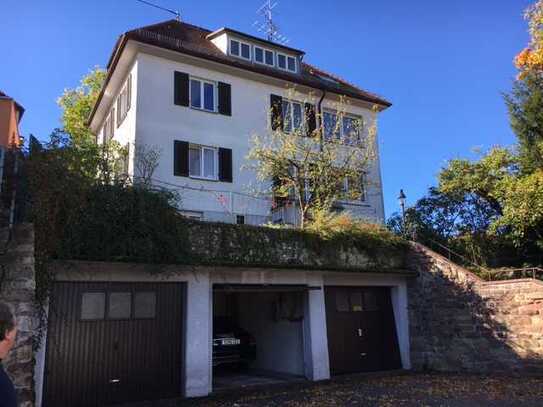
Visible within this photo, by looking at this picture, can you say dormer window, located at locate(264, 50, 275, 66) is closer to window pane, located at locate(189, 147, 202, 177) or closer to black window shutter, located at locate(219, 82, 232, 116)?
black window shutter, located at locate(219, 82, 232, 116)

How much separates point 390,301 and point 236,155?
7845 mm

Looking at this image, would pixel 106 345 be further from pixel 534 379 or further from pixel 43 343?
pixel 534 379

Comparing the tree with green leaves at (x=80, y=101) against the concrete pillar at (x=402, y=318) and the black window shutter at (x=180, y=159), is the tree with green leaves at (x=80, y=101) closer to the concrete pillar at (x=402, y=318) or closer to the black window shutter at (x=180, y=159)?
the black window shutter at (x=180, y=159)

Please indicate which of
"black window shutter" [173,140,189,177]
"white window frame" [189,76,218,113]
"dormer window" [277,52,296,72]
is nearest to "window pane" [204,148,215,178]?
"black window shutter" [173,140,189,177]

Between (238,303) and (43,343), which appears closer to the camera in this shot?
(43,343)

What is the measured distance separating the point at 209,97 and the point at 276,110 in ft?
9.75

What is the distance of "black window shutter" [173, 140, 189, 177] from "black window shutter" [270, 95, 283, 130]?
405 centimetres

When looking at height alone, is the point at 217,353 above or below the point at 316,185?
below

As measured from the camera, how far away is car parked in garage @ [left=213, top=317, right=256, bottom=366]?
43.7 feet

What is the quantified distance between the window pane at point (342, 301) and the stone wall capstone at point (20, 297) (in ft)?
27.5

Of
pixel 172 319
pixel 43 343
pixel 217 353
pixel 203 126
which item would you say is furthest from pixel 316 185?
pixel 43 343

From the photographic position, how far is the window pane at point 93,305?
9962mm

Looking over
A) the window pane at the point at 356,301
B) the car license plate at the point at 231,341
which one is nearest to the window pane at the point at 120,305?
the car license plate at the point at 231,341

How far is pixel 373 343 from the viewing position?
571 inches
